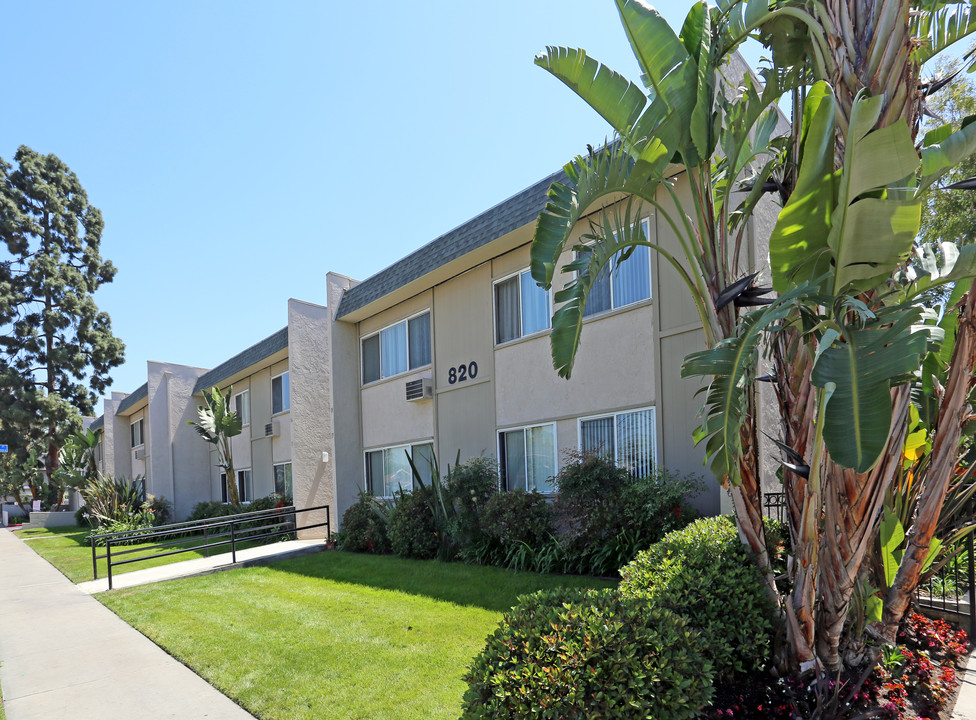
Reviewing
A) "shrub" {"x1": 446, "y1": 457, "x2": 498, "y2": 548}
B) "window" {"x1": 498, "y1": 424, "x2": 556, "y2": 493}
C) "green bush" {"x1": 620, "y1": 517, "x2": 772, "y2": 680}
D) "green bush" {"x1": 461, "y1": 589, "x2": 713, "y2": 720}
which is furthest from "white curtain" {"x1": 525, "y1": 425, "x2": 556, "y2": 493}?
"green bush" {"x1": 461, "y1": 589, "x2": 713, "y2": 720}

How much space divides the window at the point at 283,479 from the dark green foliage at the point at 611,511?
13143 mm

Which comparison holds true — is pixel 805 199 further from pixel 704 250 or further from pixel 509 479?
pixel 509 479

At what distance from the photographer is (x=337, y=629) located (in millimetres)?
7414

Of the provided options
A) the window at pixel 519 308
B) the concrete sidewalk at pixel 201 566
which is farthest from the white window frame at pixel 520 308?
the concrete sidewalk at pixel 201 566

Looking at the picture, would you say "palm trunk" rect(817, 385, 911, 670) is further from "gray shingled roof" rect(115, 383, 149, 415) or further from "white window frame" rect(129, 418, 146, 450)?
"white window frame" rect(129, 418, 146, 450)

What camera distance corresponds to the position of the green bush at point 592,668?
3340mm

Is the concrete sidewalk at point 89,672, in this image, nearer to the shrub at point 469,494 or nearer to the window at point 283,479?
the shrub at point 469,494

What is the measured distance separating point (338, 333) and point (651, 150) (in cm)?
1285

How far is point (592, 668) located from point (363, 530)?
437 inches

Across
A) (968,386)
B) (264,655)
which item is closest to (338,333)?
(264,655)

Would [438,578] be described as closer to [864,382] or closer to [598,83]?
[598,83]

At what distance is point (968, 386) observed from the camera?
191 inches

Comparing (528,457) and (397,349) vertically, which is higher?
(397,349)

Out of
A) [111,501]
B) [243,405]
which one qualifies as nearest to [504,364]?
[243,405]
